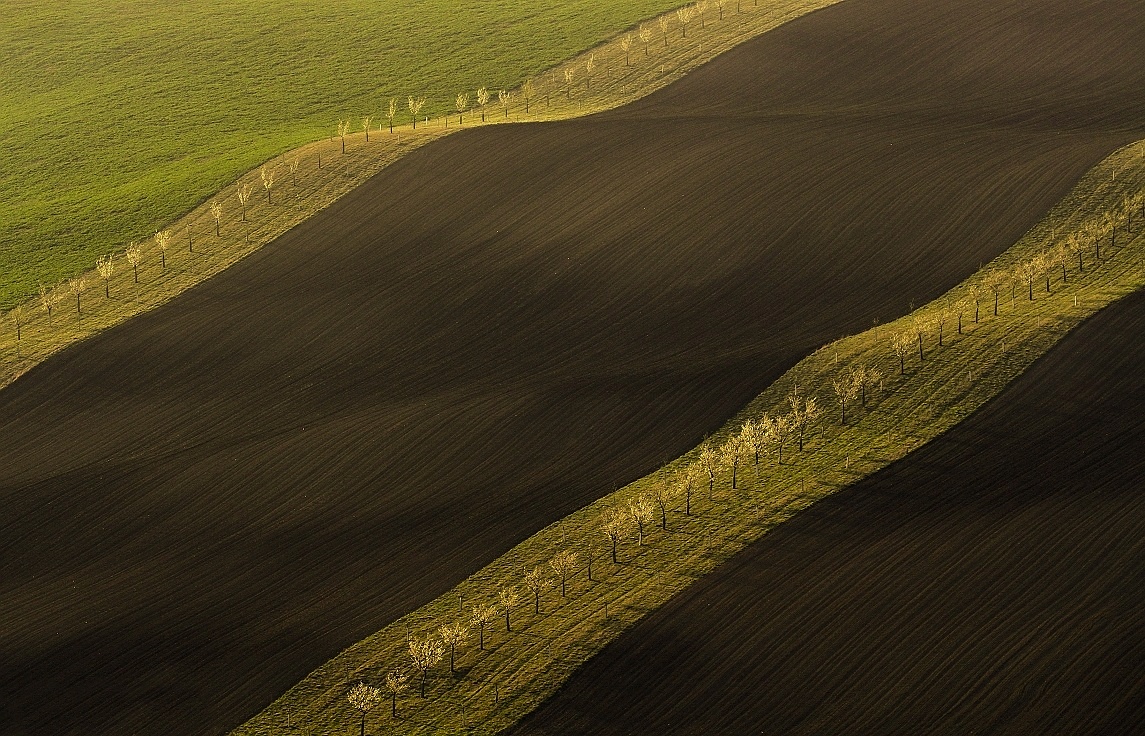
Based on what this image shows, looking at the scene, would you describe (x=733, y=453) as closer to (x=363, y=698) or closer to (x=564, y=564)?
(x=564, y=564)

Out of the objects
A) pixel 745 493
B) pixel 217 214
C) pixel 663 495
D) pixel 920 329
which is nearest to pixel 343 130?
pixel 217 214

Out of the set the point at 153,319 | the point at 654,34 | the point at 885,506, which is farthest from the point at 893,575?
the point at 654,34

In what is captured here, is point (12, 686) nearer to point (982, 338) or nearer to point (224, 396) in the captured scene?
point (224, 396)

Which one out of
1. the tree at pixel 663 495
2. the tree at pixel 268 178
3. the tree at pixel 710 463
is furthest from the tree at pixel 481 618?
the tree at pixel 268 178

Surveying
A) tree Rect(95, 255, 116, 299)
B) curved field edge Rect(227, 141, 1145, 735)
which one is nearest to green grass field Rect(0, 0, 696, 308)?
tree Rect(95, 255, 116, 299)

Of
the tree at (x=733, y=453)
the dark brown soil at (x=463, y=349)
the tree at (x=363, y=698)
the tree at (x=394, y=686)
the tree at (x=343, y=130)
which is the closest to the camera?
the tree at (x=363, y=698)

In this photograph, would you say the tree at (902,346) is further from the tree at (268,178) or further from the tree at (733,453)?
the tree at (268,178)

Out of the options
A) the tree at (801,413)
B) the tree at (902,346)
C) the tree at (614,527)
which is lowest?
the tree at (614,527)
